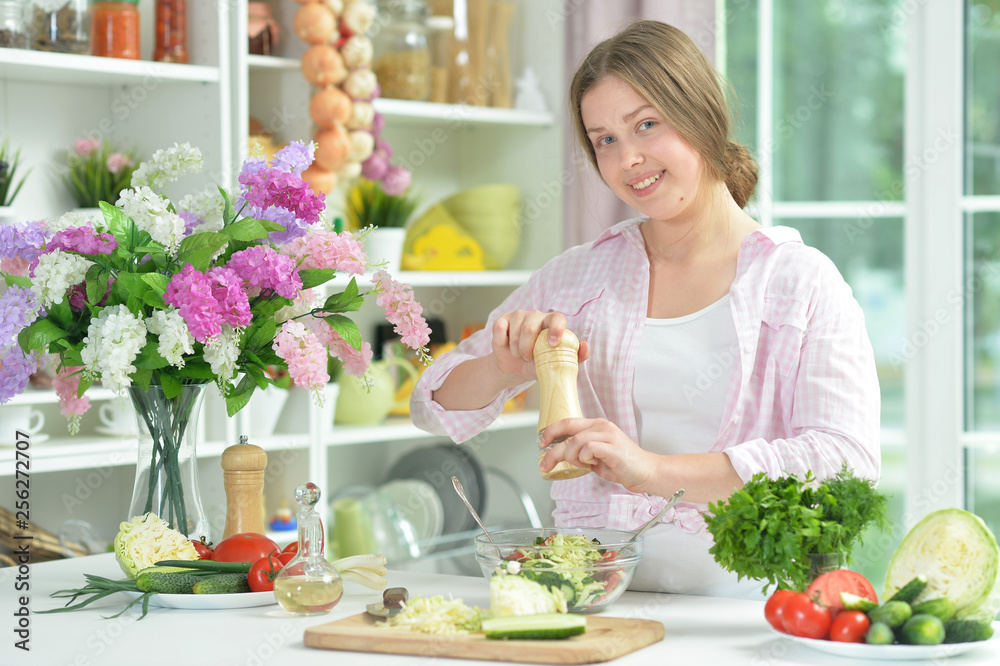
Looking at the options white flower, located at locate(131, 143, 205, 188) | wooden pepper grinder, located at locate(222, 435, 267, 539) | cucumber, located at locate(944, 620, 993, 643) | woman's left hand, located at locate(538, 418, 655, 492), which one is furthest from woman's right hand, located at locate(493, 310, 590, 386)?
cucumber, located at locate(944, 620, 993, 643)

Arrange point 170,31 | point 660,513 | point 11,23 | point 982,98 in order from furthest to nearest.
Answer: point 982,98
point 170,31
point 11,23
point 660,513

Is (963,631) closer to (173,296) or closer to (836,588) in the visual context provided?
(836,588)

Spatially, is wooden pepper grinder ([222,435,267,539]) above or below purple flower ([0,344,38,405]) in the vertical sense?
below

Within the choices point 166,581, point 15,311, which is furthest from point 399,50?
point 166,581

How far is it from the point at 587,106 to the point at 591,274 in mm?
266

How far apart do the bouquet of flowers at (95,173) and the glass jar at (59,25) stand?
21cm

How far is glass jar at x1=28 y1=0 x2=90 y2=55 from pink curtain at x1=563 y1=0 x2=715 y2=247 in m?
1.06

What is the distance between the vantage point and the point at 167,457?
1357 mm

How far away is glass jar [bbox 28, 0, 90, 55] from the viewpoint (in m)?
2.18

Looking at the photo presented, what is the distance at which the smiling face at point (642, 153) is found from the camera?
1536 mm

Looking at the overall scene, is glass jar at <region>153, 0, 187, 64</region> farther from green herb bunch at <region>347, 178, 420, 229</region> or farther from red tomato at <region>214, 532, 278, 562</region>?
red tomato at <region>214, 532, 278, 562</region>

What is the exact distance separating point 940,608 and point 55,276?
3.23 ft

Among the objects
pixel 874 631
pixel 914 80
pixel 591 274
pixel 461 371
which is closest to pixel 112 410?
pixel 461 371

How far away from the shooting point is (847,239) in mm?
2770
